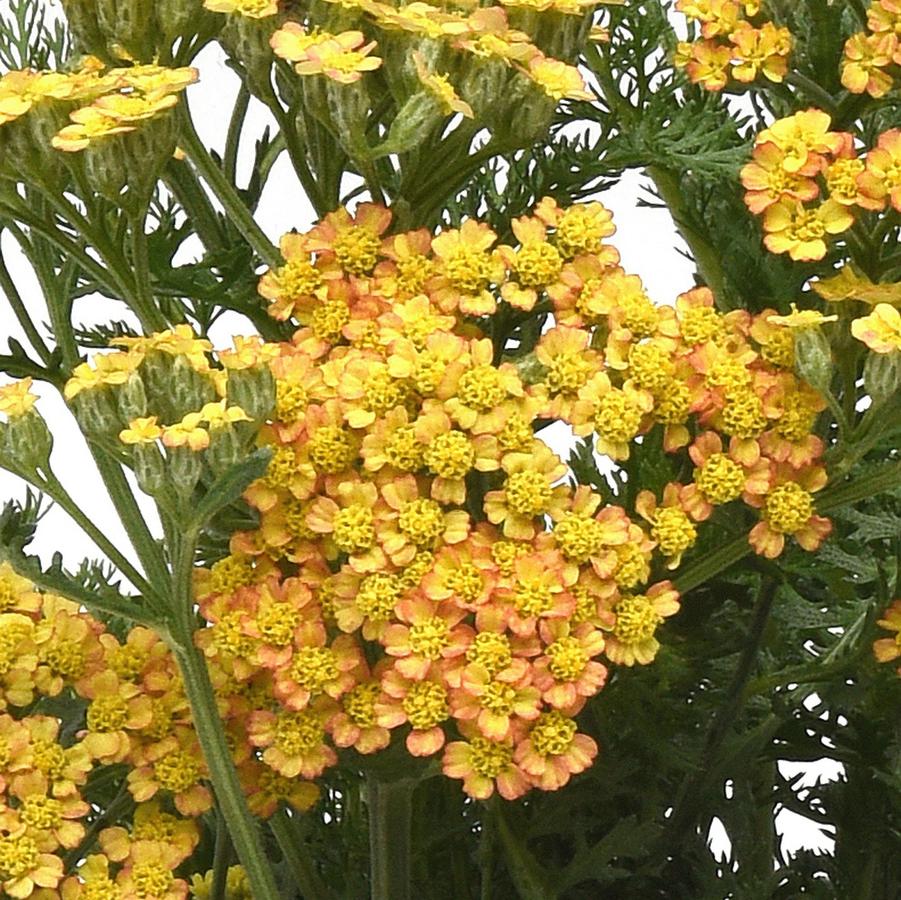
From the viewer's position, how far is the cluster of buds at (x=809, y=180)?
0.68 metres

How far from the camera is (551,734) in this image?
647mm

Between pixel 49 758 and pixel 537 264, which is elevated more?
pixel 537 264

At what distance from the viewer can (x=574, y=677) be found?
2.10ft

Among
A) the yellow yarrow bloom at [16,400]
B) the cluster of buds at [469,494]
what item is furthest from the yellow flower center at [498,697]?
the yellow yarrow bloom at [16,400]

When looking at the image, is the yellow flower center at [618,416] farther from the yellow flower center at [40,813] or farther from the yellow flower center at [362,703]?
the yellow flower center at [40,813]

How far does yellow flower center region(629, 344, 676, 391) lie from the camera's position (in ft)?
2.19

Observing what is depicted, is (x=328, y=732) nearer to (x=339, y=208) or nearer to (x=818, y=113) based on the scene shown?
(x=339, y=208)

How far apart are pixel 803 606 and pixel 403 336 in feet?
0.96

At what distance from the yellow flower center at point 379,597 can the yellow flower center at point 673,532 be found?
0.11 m

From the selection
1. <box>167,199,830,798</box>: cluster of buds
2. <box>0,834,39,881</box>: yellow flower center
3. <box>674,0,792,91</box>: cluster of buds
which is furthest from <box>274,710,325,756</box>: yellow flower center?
<box>674,0,792,91</box>: cluster of buds

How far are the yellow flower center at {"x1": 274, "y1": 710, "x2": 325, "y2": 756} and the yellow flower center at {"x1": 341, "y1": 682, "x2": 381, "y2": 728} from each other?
0.01m

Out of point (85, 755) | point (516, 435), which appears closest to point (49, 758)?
point (85, 755)

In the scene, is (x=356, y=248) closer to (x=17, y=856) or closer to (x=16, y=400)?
(x=16, y=400)

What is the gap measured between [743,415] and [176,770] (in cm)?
27
